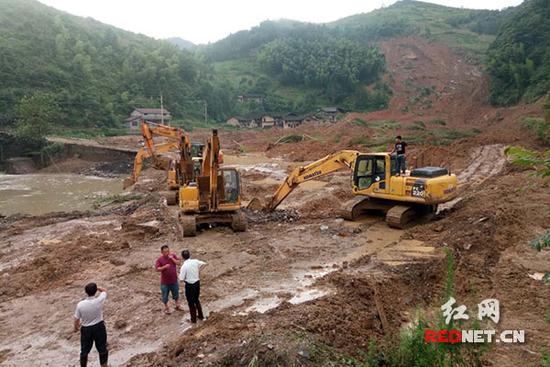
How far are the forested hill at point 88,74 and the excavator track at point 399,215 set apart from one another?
141ft

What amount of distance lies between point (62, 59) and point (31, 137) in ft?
128

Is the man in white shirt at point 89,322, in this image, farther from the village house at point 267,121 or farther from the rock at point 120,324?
the village house at point 267,121

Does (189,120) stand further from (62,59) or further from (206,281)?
(206,281)

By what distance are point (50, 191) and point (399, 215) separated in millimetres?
24756

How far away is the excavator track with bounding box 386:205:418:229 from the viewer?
13.0 meters

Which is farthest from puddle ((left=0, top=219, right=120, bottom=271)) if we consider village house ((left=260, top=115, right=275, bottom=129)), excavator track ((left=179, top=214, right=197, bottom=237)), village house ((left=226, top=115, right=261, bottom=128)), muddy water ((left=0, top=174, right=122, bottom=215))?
village house ((left=226, top=115, right=261, bottom=128))

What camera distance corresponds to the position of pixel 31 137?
40.8 meters

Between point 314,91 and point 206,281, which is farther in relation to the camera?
point 314,91

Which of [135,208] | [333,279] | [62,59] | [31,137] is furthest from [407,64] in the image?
[333,279]

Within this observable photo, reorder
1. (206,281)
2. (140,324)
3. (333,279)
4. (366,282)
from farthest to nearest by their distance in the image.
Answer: (206,281), (333,279), (366,282), (140,324)

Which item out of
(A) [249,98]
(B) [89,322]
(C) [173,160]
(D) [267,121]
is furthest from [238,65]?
(B) [89,322]

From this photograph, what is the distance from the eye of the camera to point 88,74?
240ft

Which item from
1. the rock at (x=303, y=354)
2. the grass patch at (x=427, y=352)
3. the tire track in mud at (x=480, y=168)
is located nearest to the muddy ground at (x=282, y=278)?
the rock at (x=303, y=354)

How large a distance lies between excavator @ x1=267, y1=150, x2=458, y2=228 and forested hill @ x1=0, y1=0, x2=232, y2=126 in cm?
4106
